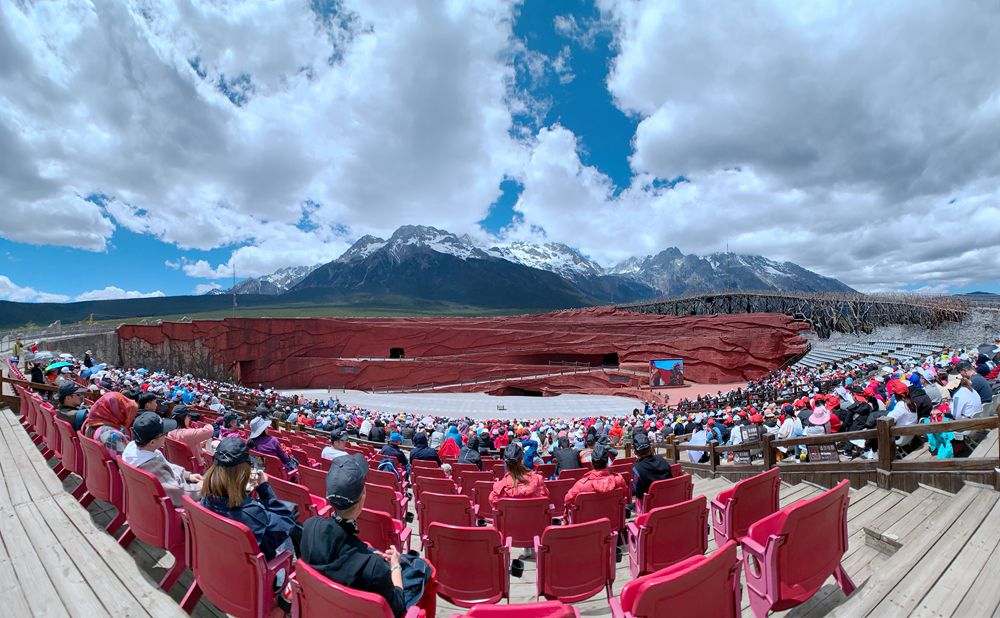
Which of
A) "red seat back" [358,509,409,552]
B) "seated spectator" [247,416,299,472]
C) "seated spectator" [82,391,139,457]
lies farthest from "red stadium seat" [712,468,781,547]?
"seated spectator" [82,391,139,457]

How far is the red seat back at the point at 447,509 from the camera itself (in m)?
4.52

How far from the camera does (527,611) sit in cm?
187

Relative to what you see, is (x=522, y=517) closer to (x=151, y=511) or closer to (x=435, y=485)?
(x=435, y=485)

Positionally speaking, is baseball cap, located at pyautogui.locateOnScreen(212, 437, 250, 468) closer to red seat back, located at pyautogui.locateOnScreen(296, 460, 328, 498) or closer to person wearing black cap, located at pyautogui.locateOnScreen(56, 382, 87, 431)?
red seat back, located at pyautogui.locateOnScreen(296, 460, 328, 498)

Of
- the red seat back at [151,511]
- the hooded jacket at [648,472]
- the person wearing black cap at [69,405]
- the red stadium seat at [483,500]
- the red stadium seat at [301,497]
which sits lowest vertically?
the red stadium seat at [483,500]

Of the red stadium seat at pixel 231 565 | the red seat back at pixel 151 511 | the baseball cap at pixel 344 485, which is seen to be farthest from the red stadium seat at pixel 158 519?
the baseball cap at pixel 344 485

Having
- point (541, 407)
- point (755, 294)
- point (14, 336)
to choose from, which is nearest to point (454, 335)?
point (541, 407)

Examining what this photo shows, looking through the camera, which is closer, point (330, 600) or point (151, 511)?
point (330, 600)

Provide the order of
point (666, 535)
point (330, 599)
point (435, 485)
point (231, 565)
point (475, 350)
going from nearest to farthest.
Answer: point (330, 599), point (231, 565), point (666, 535), point (435, 485), point (475, 350)

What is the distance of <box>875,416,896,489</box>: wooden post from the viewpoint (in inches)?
211

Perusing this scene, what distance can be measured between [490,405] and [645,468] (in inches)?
1057

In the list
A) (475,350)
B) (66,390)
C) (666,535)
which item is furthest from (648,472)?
(475,350)

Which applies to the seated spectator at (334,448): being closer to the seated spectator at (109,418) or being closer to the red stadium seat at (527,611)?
the seated spectator at (109,418)

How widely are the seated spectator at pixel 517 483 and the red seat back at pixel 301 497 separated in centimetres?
182
